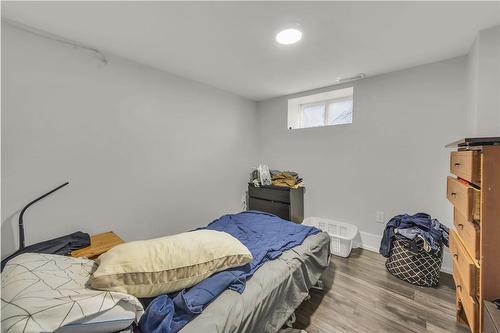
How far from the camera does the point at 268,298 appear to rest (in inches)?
49.3

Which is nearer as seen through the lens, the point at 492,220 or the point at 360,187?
the point at 492,220

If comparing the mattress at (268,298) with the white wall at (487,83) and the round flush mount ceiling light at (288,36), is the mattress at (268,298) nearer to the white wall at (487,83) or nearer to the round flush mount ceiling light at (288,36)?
the white wall at (487,83)

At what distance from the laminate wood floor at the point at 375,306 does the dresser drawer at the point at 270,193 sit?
1.13m

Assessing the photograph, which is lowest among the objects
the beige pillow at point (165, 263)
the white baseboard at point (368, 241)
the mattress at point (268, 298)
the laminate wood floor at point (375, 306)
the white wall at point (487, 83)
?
the laminate wood floor at point (375, 306)

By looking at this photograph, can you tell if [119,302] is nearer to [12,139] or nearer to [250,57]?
[12,139]

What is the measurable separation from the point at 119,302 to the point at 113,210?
1.49 m

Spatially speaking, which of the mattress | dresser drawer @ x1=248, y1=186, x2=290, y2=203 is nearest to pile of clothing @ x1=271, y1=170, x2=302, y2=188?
dresser drawer @ x1=248, y1=186, x2=290, y2=203

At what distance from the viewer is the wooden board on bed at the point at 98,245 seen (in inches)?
61.6

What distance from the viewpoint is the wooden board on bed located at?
5.13ft

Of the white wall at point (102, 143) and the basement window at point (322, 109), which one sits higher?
→ the basement window at point (322, 109)

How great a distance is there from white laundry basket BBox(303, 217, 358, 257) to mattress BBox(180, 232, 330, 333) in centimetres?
82

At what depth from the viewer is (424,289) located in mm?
1933

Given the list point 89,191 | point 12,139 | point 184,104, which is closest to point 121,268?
point 89,191

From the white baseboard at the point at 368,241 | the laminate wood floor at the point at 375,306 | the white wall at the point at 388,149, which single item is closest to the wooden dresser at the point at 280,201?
the white wall at the point at 388,149
